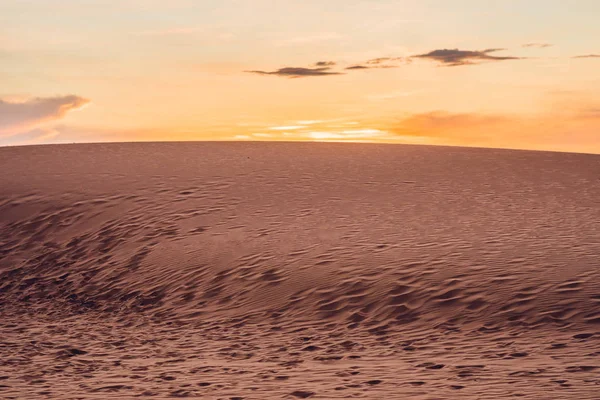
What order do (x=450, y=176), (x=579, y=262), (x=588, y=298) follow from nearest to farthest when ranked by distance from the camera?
(x=588, y=298) → (x=579, y=262) → (x=450, y=176)

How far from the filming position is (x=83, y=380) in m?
10.2

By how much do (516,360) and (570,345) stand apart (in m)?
1.07

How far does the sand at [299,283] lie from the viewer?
9.81 meters

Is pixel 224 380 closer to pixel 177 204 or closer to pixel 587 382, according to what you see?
pixel 587 382

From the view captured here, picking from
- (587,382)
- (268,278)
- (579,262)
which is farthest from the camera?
(268,278)

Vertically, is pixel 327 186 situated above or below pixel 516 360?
above

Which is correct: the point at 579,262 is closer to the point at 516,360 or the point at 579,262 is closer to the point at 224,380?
the point at 516,360

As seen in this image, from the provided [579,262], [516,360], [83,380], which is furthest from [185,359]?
[579,262]

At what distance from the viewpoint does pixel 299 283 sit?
14914mm

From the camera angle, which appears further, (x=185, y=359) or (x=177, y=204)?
(x=177, y=204)

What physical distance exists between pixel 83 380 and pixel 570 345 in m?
6.44

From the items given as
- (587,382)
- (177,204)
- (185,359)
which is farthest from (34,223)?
(587,382)

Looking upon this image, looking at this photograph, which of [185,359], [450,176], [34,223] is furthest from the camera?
[450,176]

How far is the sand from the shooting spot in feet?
32.2
